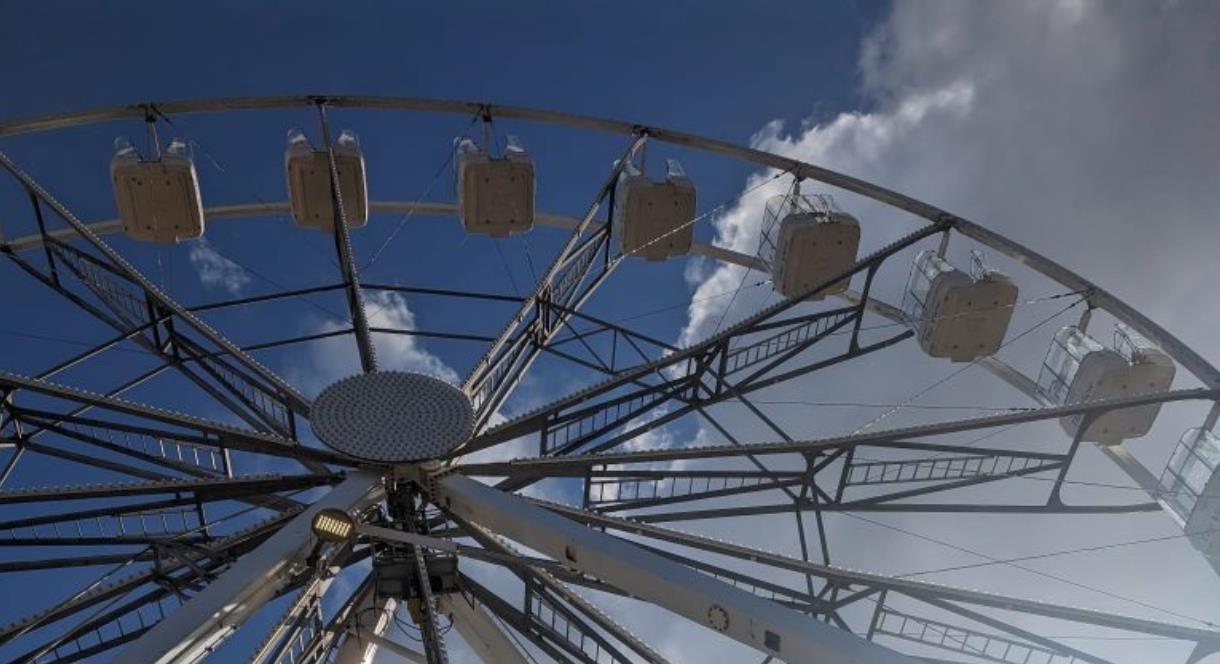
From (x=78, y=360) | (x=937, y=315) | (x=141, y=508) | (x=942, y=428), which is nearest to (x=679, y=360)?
(x=942, y=428)

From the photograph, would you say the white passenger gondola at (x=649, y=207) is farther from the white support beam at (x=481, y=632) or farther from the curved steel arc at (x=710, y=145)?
the white support beam at (x=481, y=632)

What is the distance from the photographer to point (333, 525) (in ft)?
32.1

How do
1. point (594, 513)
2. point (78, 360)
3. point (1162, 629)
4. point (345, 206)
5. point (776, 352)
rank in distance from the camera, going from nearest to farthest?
point (1162, 629) < point (594, 513) < point (776, 352) < point (78, 360) < point (345, 206)

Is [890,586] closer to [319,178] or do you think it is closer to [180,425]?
[180,425]

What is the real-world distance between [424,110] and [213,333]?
23.2ft

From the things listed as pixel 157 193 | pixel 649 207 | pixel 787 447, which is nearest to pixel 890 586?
pixel 787 447

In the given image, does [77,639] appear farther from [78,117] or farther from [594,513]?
[78,117]

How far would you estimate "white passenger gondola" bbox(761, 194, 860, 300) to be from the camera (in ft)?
61.1

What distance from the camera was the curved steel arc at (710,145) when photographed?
53.6ft

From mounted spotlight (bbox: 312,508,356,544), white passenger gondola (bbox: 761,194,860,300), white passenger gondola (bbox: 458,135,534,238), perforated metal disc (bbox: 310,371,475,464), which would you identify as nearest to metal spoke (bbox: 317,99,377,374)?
perforated metal disc (bbox: 310,371,475,464)

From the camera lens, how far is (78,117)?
697 inches

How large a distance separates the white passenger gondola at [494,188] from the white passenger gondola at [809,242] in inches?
177

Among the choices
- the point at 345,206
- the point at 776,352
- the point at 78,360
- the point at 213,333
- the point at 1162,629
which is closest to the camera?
the point at 1162,629

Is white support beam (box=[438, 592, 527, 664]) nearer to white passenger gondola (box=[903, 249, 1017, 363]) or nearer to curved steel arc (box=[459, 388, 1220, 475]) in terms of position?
curved steel arc (box=[459, 388, 1220, 475])
